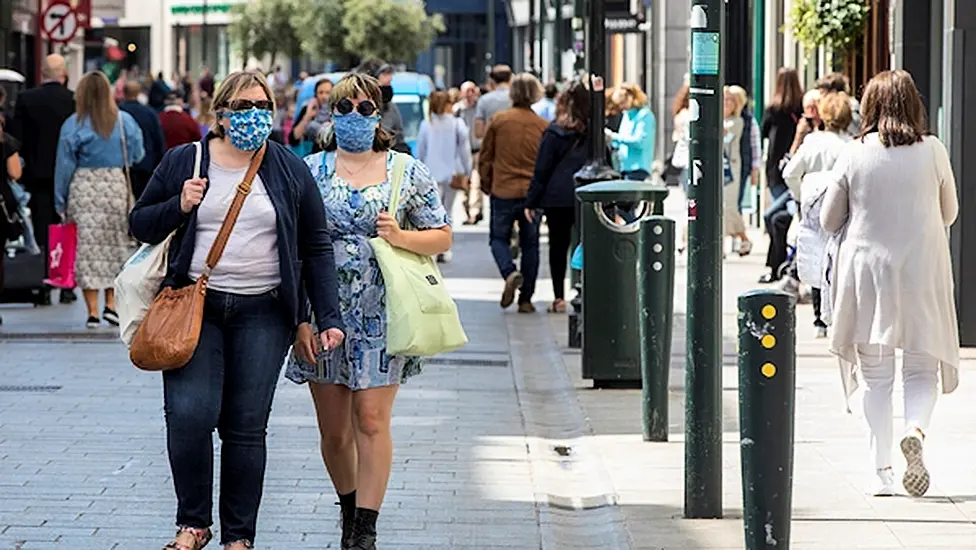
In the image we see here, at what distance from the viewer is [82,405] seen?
446 inches

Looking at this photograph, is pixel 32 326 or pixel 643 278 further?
pixel 32 326

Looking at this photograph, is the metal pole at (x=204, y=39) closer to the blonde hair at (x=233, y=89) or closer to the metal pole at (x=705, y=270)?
the metal pole at (x=705, y=270)

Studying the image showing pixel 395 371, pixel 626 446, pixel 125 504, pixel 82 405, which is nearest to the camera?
pixel 395 371

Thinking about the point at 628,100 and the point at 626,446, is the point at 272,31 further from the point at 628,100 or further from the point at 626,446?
the point at 626,446

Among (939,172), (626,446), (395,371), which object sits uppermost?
(939,172)

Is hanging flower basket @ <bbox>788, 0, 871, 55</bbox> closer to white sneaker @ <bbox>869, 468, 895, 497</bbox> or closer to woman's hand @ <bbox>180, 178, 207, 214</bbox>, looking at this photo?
white sneaker @ <bbox>869, 468, 895, 497</bbox>

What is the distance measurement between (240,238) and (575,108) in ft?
30.5

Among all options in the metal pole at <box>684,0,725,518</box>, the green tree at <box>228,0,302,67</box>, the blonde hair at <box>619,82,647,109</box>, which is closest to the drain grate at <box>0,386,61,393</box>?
the metal pole at <box>684,0,725,518</box>

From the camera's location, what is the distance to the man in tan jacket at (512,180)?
55.2ft

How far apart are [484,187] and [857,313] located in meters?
8.61

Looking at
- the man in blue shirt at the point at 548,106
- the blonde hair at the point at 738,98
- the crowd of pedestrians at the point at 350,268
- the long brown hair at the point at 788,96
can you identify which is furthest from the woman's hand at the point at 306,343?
the man in blue shirt at the point at 548,106

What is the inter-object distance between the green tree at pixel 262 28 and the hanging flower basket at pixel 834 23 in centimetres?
6193

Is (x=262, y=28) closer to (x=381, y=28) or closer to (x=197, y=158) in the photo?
(x=381, y=28)

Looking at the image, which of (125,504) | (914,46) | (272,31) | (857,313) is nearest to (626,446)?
(857,313)
